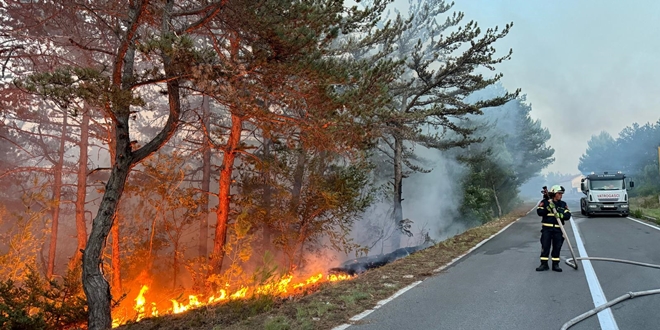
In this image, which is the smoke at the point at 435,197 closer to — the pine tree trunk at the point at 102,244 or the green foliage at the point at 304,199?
the green foliage at the point at 304,199

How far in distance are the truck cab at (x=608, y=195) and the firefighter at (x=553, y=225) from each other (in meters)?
15.7

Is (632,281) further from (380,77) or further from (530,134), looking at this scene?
(530,134)

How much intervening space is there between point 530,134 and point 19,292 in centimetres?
4325

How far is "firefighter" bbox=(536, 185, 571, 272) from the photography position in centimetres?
820

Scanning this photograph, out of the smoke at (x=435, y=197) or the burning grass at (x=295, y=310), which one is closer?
the burning grass at (x=295, y=310)

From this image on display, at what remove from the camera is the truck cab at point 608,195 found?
21.1 m

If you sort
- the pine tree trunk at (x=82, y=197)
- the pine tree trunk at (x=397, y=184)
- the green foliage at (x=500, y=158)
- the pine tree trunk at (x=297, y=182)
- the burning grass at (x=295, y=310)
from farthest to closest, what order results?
the green foliage at (x=500, y=158) < the pine tree trunk at (x=397, y=184) < the pine tree trunk at (x=297, y=182) < the pine tree trunk at (x=82, y=197) < the burning grass at (x=295, y=310)

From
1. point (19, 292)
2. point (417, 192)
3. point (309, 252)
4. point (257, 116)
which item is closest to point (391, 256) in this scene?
point (309, 252)

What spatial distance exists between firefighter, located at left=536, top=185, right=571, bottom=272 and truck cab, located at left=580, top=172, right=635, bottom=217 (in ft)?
51.5

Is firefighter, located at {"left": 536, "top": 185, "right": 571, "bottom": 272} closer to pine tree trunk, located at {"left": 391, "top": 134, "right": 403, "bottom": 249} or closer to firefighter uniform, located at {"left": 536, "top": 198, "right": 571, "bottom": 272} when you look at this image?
firefighter uniform, located at {"left": 536, "top": 198, "right": 571, "bottom": 272}

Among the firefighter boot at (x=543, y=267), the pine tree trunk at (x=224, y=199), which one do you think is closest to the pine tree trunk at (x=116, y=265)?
the pine tree trunk at (x=224, y=199)

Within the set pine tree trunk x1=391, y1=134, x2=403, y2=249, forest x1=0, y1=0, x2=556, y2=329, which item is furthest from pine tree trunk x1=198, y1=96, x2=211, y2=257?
pine tree trunk x1=391, y1=134, x2=403, y2=249

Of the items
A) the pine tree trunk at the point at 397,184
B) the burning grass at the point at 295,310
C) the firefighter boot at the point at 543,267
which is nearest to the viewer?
the burning grass at the point at 295,310

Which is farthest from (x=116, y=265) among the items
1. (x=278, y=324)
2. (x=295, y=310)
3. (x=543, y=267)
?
(x=543, y=267)
